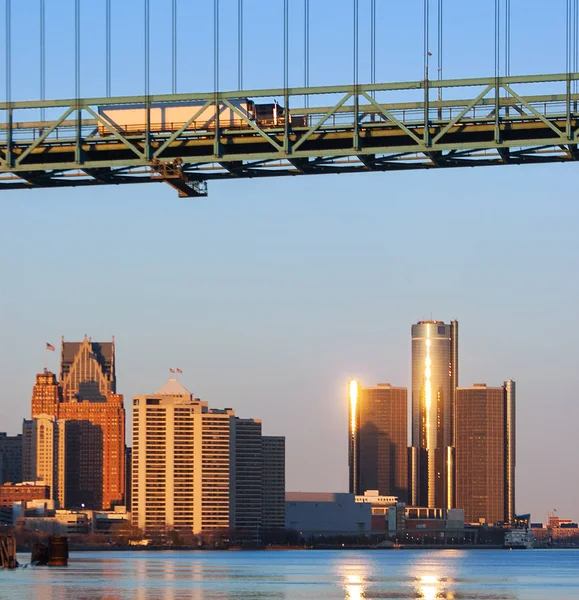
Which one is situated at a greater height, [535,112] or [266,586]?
[535,112]

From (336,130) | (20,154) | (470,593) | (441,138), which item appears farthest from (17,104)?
(470,593)

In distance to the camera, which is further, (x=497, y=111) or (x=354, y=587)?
(x=354, y=587)

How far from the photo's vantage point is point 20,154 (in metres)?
68.9

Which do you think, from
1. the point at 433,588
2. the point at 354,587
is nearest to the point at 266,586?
the point at 354,587

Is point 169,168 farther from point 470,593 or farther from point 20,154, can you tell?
point 470,593

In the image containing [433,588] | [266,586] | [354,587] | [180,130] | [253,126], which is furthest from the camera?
[266,586]

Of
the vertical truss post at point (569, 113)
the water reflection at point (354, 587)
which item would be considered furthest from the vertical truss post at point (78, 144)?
the water reflection at point (354, 587)

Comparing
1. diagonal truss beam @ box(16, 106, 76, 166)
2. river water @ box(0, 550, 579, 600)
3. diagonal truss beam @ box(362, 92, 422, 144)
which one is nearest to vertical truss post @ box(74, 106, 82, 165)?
diagonal truss beam @ box(16, 106, 76, 166)

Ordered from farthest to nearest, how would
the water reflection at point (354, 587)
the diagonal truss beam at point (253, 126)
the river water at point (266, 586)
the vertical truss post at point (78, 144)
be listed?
the water reflection at point (354, 587), the river water at point (266, 586), the vertical truss post at point (78, 144), the diagonal truss beam at point (253, 126)

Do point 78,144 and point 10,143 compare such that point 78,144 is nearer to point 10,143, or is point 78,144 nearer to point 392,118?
point 10,143

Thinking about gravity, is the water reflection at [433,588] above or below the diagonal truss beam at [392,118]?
below

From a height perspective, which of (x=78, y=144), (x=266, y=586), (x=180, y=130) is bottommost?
(x=266, y=586)

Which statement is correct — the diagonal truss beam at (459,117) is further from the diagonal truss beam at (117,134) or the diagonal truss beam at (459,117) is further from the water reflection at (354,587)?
the water reflection at (354,587)

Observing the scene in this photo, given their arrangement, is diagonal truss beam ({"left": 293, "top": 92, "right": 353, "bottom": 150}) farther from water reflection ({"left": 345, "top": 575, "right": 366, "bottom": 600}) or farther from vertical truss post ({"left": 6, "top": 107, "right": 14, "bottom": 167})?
water reflection ({"left": 345, "top": 575, "right": 366, "bottom": 600})
